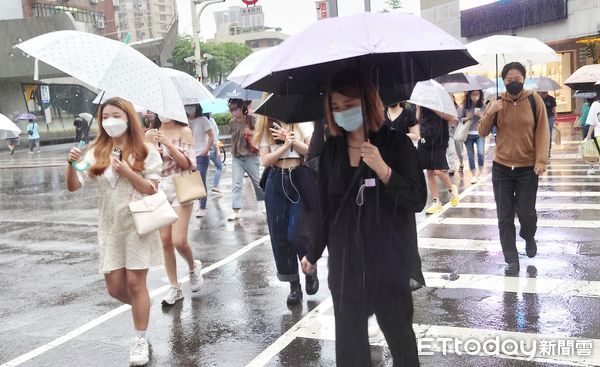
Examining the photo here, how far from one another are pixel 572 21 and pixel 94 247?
25462 mm

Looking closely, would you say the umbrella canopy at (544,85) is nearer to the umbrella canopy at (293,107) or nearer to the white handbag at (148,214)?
the umbrella canopy at (293,107)

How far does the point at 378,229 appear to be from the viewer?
3258mm

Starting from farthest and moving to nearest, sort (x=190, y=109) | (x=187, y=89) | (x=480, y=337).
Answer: (x=190, y=109)
(x=187, y=89)
(x=480, y=337)

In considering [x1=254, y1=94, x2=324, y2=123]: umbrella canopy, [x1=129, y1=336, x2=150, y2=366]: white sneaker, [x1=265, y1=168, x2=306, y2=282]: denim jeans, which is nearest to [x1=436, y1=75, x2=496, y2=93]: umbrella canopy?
[x1=265, y1=168, x2=306, y2=282]: denim jeans

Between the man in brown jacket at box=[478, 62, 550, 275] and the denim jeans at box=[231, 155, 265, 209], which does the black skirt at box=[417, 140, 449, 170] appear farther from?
the man in brown jacket at box=[478, 62, 550, 275]

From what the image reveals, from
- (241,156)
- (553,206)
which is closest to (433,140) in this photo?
(553,206)

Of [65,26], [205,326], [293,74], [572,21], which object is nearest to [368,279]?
Answer: [293,74]

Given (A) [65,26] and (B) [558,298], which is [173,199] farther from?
(A) [65,26]

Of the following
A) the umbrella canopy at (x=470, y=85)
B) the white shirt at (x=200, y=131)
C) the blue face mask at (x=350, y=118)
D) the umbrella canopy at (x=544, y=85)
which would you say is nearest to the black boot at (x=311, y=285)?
the blue face mask at (x=350, y=118)

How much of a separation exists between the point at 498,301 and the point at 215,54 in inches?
3123

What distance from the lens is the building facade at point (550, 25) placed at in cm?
2739

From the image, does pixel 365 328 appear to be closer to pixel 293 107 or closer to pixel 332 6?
pixel 293 107

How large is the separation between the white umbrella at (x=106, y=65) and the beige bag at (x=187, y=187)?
1505 millimetres

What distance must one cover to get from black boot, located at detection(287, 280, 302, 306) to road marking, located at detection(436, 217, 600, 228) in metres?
4.10
